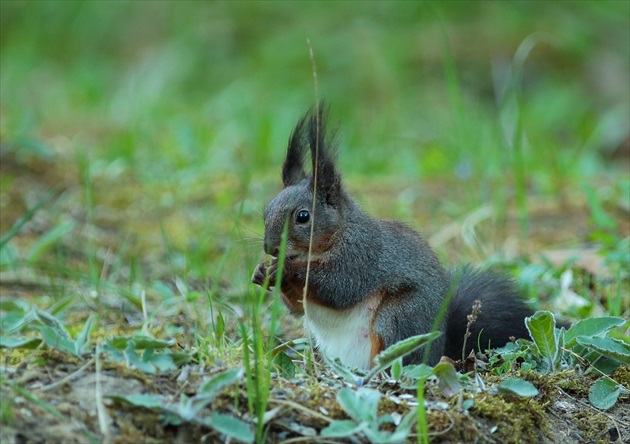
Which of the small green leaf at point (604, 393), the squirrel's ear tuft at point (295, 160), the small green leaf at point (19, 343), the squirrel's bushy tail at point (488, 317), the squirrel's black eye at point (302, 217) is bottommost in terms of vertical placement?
the small green leaf at point (604, 393)

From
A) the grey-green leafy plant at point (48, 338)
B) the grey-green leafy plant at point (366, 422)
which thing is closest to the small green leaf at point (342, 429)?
the grey-green leafy plant at point (366, 422)

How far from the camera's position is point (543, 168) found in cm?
611

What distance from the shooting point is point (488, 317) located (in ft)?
10.2

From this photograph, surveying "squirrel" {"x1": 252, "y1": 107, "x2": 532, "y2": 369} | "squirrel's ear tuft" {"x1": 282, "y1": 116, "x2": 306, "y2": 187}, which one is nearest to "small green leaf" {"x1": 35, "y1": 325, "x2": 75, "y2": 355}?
"squirrel" {"x1": 252, "y1": 107, "x2": 532, "y2": 369}

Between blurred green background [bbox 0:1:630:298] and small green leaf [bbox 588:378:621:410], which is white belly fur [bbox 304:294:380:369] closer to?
blurred green background [bbox 0:1:630:298]

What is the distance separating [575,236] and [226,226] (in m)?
1.85

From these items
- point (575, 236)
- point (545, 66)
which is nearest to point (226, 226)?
point (575, 236)

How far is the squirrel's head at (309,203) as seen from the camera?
314cm

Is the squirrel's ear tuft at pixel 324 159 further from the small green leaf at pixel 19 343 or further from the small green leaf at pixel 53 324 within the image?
the small green leaf at pixel 19 343

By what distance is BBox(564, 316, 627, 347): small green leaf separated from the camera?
2715 mm

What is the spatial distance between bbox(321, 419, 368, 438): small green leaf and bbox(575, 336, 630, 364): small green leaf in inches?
33.6

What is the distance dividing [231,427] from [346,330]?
1085 mm

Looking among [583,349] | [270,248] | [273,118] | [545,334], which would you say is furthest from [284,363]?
[273,118]

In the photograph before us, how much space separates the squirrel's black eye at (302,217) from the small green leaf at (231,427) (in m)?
1.24
